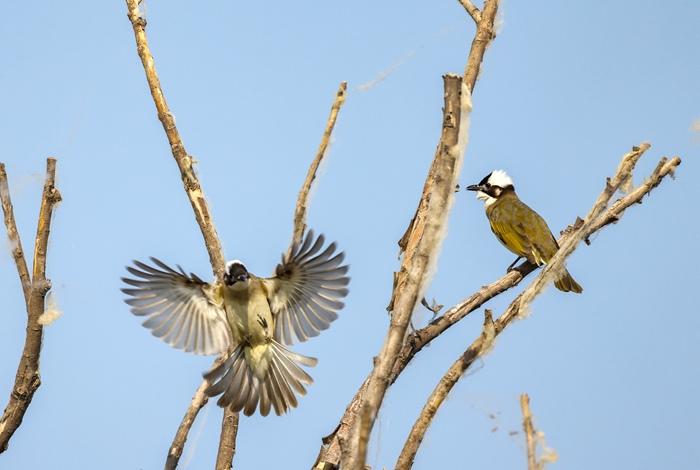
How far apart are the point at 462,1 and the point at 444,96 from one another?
8.10 ft

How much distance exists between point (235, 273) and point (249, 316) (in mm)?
321

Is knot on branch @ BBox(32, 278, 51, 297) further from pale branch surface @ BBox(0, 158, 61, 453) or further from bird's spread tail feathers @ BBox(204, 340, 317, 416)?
bird's spread tail feathers @ BBox(204, 340, 317, 416)

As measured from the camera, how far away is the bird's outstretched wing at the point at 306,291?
5215mm

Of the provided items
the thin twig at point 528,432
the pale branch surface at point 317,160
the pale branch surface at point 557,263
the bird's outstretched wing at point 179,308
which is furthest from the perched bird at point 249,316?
the thin twig at point 528,432

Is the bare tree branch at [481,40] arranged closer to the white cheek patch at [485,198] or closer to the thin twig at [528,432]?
the thin twig at [528,432]

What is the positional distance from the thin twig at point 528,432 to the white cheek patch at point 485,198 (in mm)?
5267

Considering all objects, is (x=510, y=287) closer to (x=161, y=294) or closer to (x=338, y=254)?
(x=338, y=254)

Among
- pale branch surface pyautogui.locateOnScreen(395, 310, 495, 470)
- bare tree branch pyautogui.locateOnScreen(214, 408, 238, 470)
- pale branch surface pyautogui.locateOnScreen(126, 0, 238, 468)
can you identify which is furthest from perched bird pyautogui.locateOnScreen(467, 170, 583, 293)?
pale branch surface pyautogui.locateOnScreen(395, 310, 495, 470)

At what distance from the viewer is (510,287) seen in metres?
5.36

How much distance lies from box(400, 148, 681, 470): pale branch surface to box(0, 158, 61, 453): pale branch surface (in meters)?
1.70

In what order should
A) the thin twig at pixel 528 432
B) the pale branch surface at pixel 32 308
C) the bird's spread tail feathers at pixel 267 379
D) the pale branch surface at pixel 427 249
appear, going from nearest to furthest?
1. the thin twig at pixel 528 432
2. the pale branch surface at pixel 427 249
3. the pale branch surface at pixel 32 308
4. the bird's spread tail feathers at pixel 267 379

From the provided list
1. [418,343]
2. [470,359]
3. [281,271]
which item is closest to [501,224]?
[281,271]

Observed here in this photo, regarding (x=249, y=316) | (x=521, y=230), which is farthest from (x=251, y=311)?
(x=521, y=230)

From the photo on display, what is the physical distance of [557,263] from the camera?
391 cm
